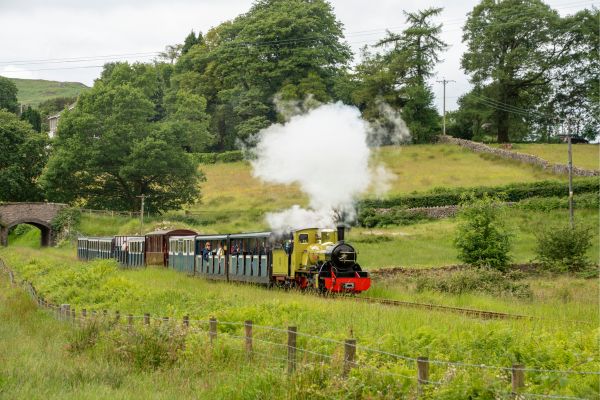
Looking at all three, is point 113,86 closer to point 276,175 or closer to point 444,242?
point 444,242

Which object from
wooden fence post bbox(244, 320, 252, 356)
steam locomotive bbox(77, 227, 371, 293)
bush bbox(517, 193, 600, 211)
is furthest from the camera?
bush bbox(517, 193, 600, 211)

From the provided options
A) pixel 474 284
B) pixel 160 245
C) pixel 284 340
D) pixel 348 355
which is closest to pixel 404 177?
pixel 160 245

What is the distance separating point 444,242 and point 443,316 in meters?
30.1

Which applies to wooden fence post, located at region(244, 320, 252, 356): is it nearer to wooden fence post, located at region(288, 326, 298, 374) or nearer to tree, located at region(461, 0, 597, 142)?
wooden fence post, located at region(288, 326, 298, 374)

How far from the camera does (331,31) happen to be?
95625 millimetres

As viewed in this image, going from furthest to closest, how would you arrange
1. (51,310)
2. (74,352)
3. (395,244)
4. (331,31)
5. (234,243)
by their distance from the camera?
1. (331,31)
2. (395,244)
3. (234,243)
4. (51,310)
5. (74,352)

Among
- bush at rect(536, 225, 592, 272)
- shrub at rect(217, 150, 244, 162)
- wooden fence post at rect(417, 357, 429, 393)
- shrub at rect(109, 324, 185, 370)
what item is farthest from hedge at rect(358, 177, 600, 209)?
wooden fence post at rect(417, 357, 429, 393)

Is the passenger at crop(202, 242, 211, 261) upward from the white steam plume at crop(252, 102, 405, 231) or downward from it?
downward

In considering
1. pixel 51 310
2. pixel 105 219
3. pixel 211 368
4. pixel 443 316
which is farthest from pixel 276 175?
pixel 105 219

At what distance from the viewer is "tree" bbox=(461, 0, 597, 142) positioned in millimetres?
80875

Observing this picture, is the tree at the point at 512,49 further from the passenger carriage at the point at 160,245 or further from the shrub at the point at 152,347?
the shrub at the point at 152,347

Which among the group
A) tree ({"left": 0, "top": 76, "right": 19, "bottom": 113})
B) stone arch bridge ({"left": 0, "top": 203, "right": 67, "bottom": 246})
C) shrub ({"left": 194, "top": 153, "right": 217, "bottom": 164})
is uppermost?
tree ({"left": 0, "top": 76, "right": 19, "bottom": 113})

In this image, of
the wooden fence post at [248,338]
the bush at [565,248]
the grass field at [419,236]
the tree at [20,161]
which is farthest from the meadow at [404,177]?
the wooden fence post at [248,338]

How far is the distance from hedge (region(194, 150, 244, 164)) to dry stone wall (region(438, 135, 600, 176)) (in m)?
24.4
